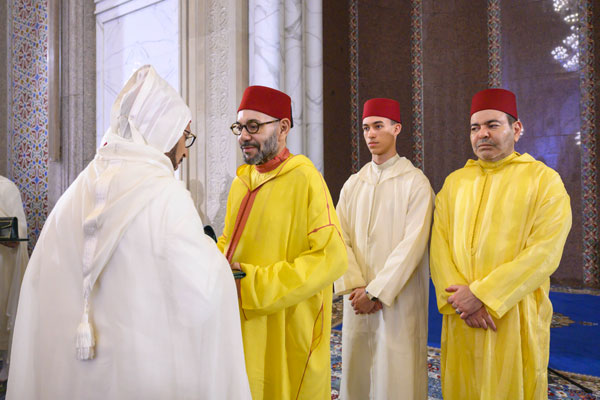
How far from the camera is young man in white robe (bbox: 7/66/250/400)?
1.42m

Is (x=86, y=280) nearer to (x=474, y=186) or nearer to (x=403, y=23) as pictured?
(x=474, y=186)

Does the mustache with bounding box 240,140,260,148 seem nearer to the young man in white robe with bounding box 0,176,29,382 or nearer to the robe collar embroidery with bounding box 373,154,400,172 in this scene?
the robe collar embroidery with bounding box 373,154,400,172

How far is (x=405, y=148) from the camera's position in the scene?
7844 mm

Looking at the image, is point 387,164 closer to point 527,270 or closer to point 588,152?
point 527,270

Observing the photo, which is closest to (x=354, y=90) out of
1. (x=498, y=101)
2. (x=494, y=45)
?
(x=494, y=45)

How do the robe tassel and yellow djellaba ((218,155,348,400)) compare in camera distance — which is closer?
the robe tassel

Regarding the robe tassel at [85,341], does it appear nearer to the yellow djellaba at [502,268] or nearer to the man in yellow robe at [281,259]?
the man in yellow robe at [281,259]

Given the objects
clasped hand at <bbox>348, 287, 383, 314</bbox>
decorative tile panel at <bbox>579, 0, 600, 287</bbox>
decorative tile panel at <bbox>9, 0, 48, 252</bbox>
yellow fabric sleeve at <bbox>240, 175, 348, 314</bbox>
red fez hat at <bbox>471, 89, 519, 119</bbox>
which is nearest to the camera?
yellow fabric sleeve at <bbox>240, 175, 348, 314</bbox>

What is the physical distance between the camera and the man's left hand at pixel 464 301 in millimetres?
2287

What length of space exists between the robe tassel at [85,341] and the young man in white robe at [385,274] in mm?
1629

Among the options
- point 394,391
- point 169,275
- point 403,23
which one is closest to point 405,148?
point 403,23

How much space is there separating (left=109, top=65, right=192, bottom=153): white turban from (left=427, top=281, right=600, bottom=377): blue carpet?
12.1ft

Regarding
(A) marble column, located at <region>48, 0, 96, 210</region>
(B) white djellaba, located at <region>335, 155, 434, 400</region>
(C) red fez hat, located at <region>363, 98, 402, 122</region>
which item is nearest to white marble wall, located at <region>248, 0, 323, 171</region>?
(C) red fez hat, located at <region>363, 98, 402, 122</region>

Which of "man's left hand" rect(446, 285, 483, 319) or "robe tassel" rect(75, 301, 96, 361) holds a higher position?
"robe tassel" rect(75, 301, 96, 361)
